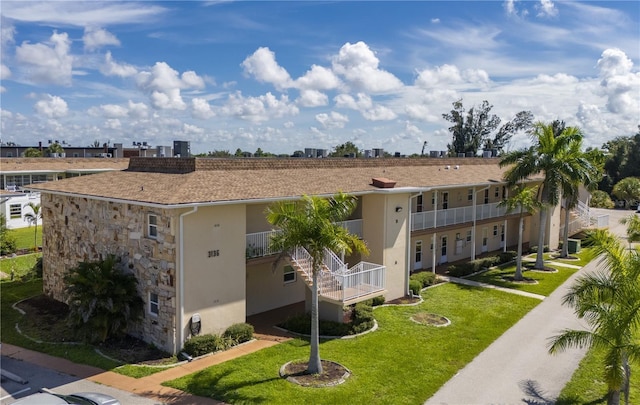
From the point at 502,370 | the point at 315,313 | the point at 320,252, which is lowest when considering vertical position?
the point at 502,370

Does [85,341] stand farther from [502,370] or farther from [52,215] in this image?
[502,370]

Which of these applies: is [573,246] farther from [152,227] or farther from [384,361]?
[152,227]

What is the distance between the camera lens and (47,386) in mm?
13508

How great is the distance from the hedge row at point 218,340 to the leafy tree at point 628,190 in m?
64.4

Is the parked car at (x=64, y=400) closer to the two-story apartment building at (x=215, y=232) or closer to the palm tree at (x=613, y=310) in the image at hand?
the two-story apartment building at (x=215, y=232)

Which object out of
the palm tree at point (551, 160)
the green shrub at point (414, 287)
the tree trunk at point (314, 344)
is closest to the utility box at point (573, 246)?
the palm tree at point (551, 160)

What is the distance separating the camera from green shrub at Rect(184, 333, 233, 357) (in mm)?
15617

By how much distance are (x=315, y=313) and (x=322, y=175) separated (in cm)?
1007

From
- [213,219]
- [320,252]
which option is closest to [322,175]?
[213,219]

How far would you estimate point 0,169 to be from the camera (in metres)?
41.2

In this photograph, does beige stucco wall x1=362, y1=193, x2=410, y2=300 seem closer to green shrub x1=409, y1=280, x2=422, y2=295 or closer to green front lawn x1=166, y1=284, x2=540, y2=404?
green shrub x1=409, y1=280, x2=422, y2=295

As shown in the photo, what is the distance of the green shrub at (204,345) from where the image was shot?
51.2 feet

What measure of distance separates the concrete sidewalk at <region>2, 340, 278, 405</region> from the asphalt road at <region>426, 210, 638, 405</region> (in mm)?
6277

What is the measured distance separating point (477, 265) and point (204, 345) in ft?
61.9
